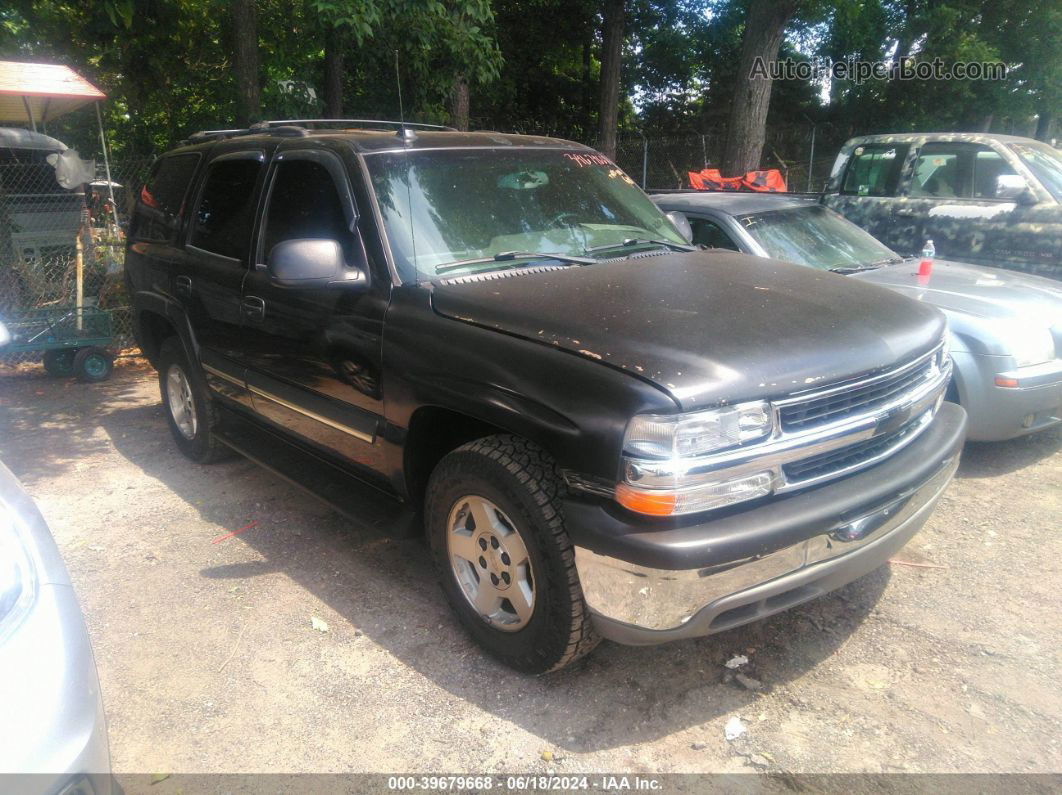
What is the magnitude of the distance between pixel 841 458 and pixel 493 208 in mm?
1870

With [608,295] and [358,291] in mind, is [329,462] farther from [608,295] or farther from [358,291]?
[608,295]

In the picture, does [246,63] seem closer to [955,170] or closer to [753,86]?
[753,86]

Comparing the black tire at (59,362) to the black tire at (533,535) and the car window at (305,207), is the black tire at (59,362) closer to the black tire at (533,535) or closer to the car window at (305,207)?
the car window at (305,207)

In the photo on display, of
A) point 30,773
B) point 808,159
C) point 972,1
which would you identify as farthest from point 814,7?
point 30,773

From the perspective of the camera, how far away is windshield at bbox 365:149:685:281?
3566 millimetres

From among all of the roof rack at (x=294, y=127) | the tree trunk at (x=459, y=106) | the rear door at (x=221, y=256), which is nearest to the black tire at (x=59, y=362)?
the roof rack at (x=294, y=127)

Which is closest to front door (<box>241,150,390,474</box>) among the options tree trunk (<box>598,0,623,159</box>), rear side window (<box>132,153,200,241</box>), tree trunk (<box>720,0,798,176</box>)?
rear side window (<box>132,153,200,241</box>)

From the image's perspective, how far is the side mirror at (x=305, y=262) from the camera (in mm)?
3363

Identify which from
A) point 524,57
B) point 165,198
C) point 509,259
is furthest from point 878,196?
point 524,57

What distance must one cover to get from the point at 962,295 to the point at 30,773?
5.27 metres

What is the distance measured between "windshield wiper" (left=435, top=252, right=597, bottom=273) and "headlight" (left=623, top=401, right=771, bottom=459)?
4.35 ft

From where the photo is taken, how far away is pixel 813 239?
20.0 ft

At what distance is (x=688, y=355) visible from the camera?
105 inches

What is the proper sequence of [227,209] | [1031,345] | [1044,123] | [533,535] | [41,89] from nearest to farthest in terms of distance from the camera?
1. [533,535]
2. [227,209]
3. [1031,345]
4. [41,89]
5. [1044,123]
